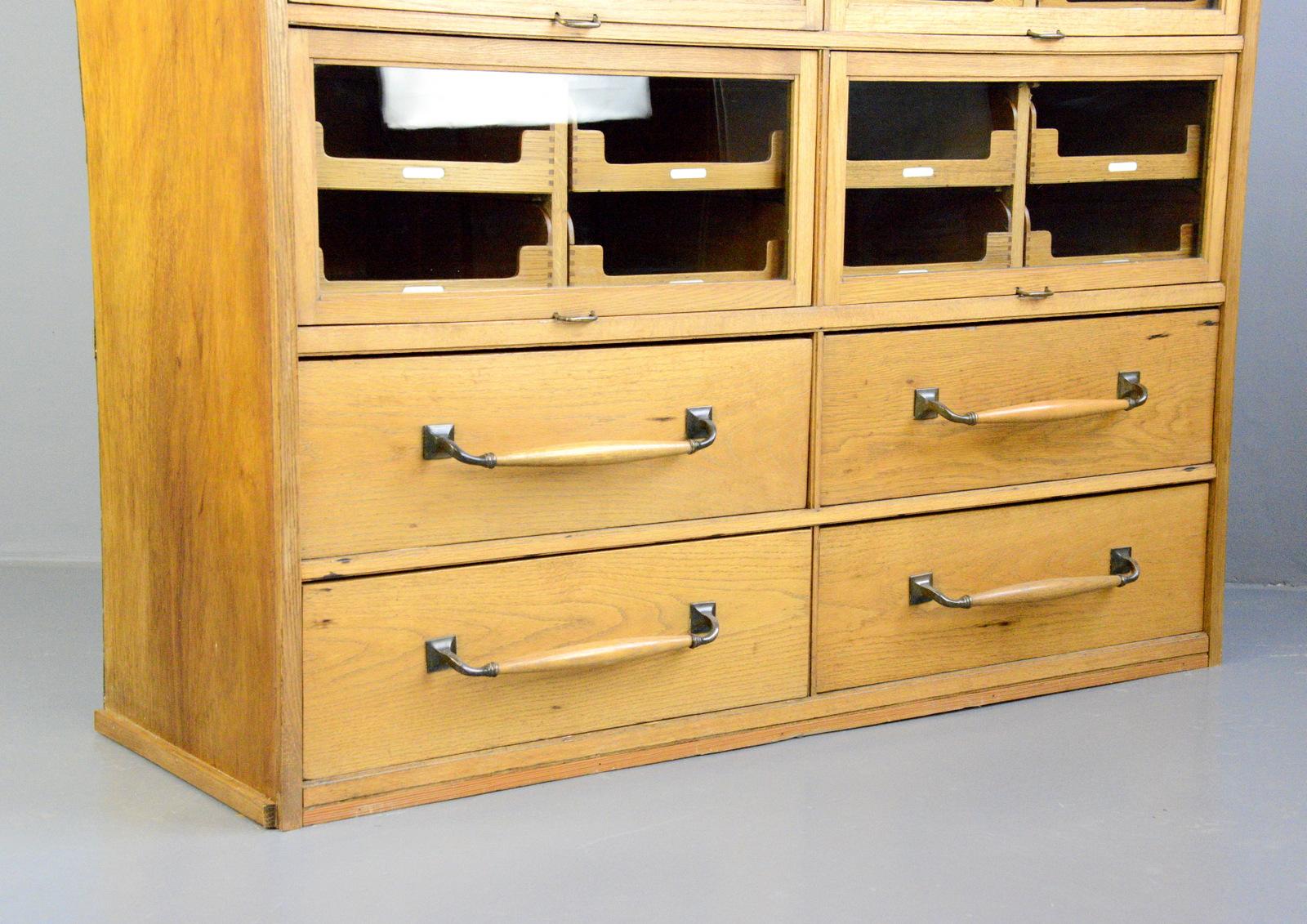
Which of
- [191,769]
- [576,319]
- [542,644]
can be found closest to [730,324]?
[576,319]

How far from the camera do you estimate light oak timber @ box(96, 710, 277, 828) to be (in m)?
1.85

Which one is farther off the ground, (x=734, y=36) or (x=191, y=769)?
(x=734, y=36)

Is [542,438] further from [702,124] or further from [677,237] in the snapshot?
[702,124]

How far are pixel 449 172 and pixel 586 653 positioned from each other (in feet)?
1.92

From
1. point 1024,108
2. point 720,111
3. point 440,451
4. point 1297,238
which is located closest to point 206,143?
point 440,451

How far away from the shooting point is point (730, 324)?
80.0 inches

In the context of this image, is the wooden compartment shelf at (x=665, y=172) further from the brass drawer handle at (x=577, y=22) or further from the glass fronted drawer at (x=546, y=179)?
the brass drawer handle at (x=577, y=22)

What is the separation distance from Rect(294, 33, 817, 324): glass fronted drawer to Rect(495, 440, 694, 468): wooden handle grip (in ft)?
0.52

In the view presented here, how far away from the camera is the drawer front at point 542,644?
1855mm

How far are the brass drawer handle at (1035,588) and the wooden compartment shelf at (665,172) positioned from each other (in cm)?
58

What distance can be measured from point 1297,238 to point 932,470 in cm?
113

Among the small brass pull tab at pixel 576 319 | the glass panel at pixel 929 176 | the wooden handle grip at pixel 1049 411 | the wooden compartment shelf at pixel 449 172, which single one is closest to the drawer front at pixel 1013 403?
the wooden handle grip at pixel 1049 411

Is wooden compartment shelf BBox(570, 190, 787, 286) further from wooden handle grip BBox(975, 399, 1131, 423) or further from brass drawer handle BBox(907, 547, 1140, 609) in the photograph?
brass drawer handle BBox(907, 547, 1140, 609)

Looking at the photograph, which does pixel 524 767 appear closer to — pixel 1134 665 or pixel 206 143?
pixel 206 143
